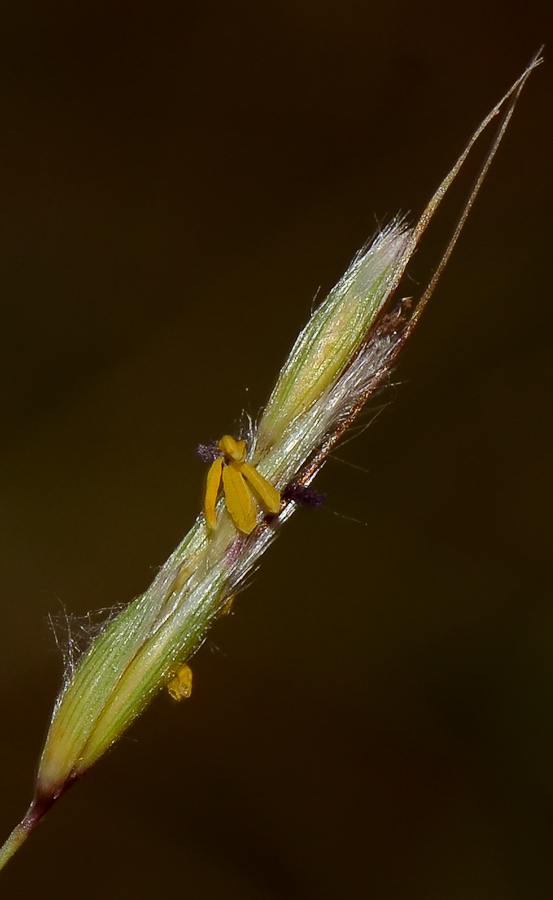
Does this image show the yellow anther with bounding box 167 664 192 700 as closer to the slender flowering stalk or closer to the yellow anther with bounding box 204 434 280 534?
the slender flowering stalk

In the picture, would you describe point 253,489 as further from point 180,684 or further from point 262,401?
point 262,401

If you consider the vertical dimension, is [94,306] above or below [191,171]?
below

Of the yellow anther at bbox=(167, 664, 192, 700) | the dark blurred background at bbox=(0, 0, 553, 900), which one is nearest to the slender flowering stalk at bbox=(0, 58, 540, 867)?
the yellow anther at bbox=(167, 664, 192, 700)

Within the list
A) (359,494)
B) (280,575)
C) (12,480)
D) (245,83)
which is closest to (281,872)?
(280,575)

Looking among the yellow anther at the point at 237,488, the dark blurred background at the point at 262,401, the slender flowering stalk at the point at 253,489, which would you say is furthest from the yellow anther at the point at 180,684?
the dark blurred background at the point at 262,401

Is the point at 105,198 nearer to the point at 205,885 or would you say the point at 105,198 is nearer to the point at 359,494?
the point at 359,494

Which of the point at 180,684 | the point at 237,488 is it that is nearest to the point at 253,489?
the point at 237,488
